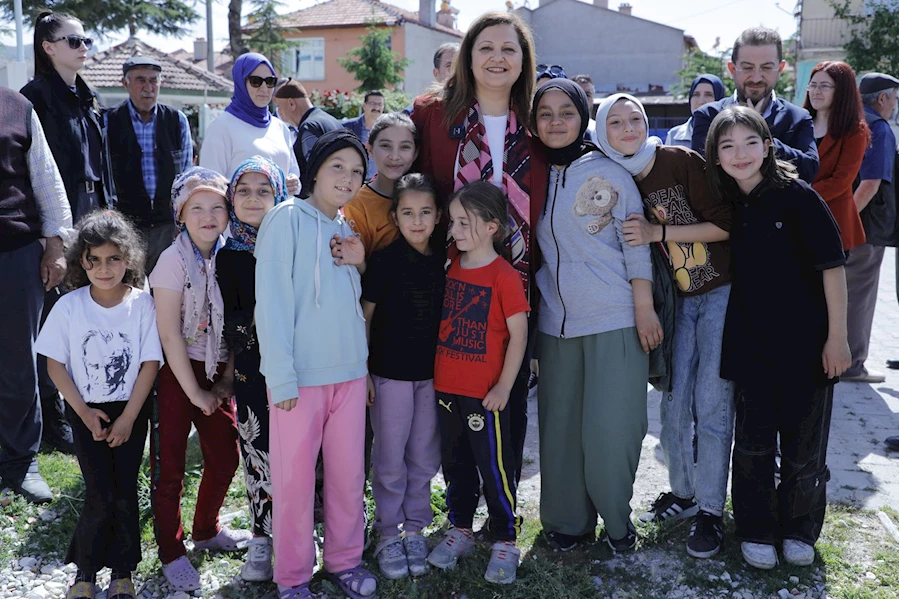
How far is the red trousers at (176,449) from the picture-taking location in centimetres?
310

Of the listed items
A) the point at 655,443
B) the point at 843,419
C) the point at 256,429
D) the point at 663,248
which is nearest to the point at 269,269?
the point at 256,429

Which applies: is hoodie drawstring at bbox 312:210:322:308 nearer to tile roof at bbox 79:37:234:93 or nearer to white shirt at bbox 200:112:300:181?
white shirt at bbox 200:112:300:181

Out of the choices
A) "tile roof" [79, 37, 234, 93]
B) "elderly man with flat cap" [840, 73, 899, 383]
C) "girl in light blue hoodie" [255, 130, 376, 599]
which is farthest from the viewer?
"tile roof" [79, 37, 234, 93]

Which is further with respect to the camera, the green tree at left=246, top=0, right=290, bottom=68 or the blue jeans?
the green tree at left=246, top=0, right=290, bottom=68

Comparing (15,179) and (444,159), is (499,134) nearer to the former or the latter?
(444,159)

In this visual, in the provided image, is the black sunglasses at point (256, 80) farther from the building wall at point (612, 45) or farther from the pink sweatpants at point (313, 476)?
the building wall at point (612, 45)

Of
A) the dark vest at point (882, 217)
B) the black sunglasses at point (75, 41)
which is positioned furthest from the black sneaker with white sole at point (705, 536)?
the black sunglasses at point (75, 41)

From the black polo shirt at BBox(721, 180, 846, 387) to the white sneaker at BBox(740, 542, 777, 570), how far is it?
706 millimetres

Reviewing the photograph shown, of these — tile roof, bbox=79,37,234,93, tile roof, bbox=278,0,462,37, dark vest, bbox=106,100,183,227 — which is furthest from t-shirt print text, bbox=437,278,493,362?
tile roof, bbox=278,0,462,37

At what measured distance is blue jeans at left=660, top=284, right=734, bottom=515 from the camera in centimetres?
327

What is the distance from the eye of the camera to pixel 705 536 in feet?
10.8

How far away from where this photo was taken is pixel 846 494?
3963mm

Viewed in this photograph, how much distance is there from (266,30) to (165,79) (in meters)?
4.22

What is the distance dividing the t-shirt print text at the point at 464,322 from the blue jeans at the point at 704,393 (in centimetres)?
93
